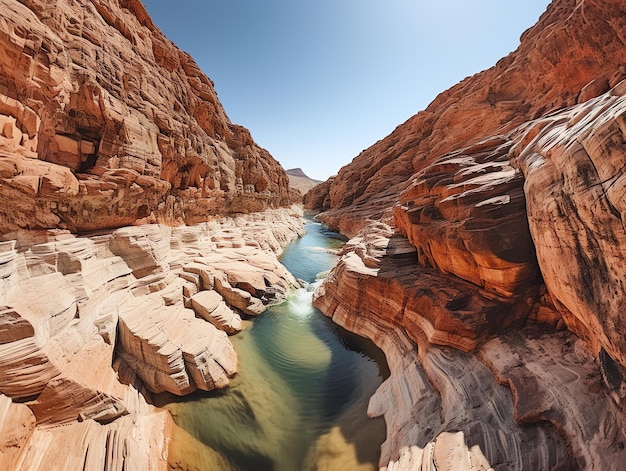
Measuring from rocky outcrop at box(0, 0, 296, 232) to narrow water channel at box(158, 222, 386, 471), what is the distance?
25.7ft

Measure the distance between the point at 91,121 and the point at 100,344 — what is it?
904 cm

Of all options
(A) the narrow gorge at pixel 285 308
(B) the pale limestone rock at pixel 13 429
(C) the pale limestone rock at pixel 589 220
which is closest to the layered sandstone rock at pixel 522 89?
(A) the narrow gorge at pixel 285 308

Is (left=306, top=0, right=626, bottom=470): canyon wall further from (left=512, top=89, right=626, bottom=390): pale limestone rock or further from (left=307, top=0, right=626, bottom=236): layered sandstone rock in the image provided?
(left=307, top=0, right=626, bottom=236): layered sandstone rock

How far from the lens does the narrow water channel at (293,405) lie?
6.41m

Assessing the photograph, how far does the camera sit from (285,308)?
1384cm

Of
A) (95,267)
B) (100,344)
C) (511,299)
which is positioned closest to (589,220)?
(511,299)

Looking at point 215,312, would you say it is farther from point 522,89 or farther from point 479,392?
point 522,89

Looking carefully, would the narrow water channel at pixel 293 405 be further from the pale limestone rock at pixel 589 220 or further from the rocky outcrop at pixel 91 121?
the rocky outcrop at pixel 91 121

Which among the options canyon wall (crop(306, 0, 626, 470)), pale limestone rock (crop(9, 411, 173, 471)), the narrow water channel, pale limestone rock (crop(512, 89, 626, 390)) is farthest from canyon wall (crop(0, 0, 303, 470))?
pale limestone rock (crop(512, 89, 626, 390))

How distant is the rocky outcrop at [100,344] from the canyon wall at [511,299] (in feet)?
20.3

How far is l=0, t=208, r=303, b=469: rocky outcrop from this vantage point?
5488 millimetres

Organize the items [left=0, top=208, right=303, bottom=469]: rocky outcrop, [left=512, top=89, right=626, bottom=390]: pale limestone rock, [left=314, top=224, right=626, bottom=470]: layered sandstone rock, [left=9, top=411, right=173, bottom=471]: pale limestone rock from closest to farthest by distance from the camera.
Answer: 1. [left=512, top=89, right=626, bottom=390]: pale limestone rock
2. [left=314, top=224, right=626, bottom=470]: layered sandstone rock
3. [left=9, top=411, right=173, bottom=471]: pale limestone rock
4. [left=0, top=208, right=303, bottom=469]: rocky outcrop

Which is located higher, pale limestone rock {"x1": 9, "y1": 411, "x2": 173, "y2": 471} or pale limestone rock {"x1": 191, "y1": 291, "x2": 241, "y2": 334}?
pale limestone rock {"x1": 191, "y1": 291, "x2": 241, "y2": 334}

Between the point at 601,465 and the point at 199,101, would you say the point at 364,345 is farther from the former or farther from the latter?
the point at 199,101
